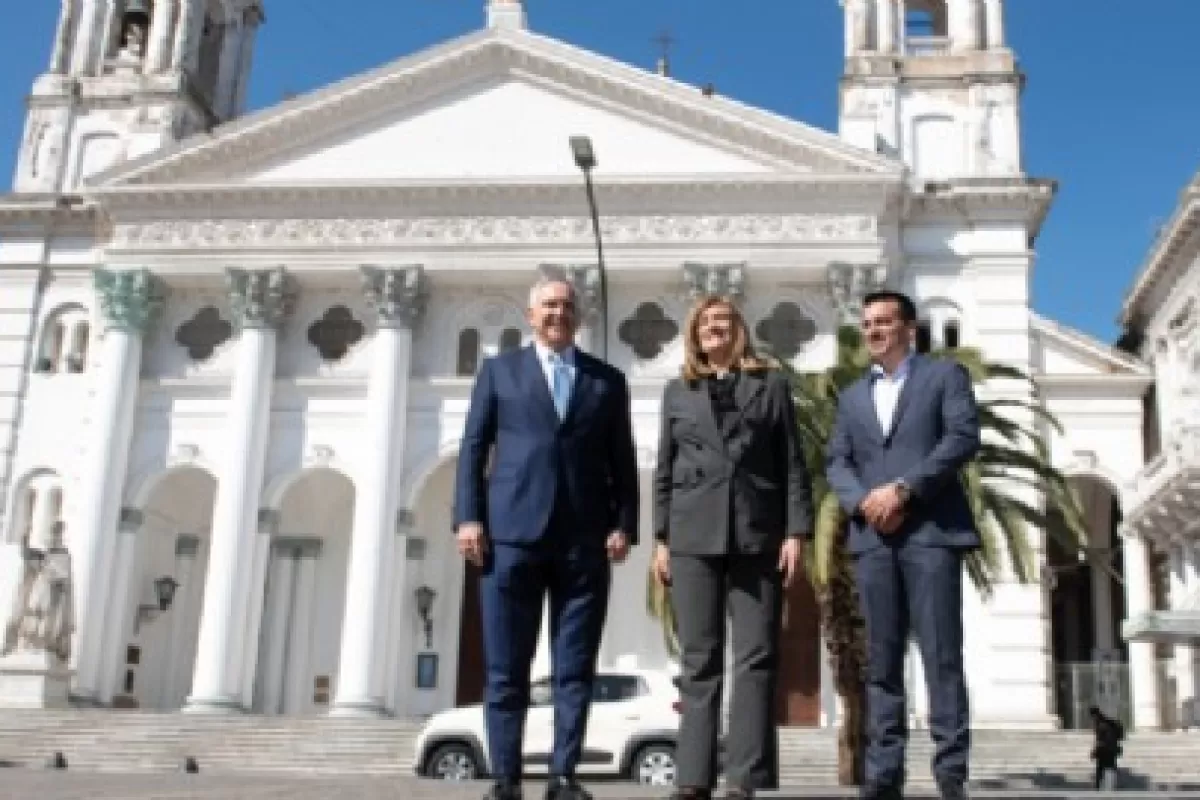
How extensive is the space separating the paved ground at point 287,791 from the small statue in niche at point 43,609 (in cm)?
2103

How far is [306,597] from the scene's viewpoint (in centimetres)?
3212

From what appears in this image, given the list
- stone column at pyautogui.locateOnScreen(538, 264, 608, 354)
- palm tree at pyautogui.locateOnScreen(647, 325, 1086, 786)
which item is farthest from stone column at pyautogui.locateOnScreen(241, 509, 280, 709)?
palm tree at pyautogui.locateOnScreen(647, 325, 1086, 786)

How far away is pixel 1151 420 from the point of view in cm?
3416

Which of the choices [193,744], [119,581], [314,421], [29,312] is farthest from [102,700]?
[29,312]

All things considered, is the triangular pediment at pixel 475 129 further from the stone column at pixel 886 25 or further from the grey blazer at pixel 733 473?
the grey blazer at pixel 733 473

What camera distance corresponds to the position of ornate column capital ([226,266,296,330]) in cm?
3138

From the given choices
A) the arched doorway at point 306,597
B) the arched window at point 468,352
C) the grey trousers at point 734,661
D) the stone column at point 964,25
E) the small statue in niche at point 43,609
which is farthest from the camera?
the stone column at point 964,25

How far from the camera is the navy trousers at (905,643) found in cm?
664

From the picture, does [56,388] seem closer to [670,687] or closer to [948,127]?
[670,687]

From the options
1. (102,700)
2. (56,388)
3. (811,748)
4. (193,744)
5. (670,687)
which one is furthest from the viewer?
(56,388)

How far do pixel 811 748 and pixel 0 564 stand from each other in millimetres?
19122

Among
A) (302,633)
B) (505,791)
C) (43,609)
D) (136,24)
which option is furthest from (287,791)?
(136,24)

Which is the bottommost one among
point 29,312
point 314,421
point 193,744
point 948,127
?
point 193,744

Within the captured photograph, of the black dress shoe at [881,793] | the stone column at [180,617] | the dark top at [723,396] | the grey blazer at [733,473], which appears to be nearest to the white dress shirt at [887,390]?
the grey blazer at [733,473]
